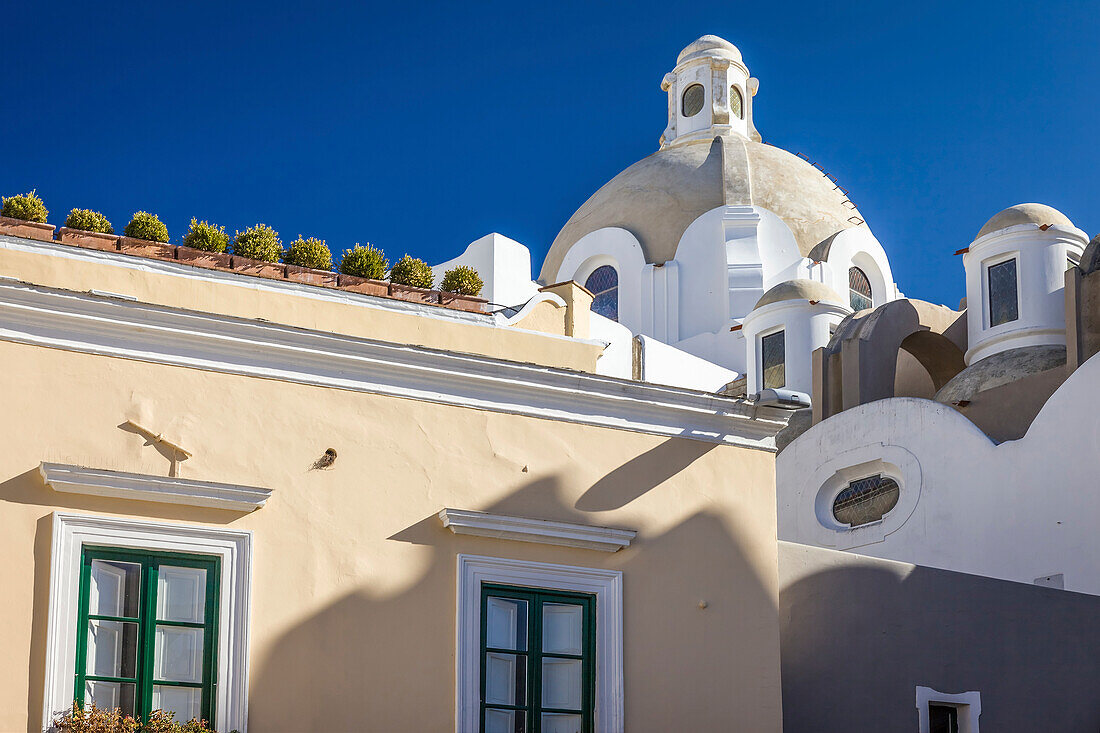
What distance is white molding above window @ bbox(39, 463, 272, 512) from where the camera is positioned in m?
7.99

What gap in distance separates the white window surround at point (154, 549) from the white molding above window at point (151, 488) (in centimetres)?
13

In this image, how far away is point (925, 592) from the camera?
40.9 feet

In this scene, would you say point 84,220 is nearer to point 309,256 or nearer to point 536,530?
point 309,256

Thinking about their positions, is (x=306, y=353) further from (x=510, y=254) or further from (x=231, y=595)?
(x=510, y=254)

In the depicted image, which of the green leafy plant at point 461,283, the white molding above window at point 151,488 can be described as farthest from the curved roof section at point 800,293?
the white molding above window at point 151,488

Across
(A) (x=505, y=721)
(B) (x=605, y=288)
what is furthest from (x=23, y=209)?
(B) (x=605, y=288)

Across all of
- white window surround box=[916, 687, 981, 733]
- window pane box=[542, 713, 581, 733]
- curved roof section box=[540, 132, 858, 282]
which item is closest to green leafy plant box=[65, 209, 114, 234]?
window pane box=[542, 713, 581, 733]

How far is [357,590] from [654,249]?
1015 inches

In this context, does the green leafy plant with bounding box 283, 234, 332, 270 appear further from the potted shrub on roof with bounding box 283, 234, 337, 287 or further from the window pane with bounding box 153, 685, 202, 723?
the window pane with bounding box 153, 685, 202, 723

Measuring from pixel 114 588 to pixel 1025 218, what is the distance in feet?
52.2

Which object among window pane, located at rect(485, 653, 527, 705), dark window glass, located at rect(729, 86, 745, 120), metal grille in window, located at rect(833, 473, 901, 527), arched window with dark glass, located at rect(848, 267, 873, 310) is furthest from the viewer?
dark window glass, located at rect(729, 86, 745, 120)

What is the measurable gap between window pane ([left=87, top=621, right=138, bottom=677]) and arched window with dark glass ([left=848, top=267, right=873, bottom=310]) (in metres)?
26.7

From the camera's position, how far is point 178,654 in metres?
8.22

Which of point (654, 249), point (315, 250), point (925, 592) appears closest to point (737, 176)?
point (654, 249)
